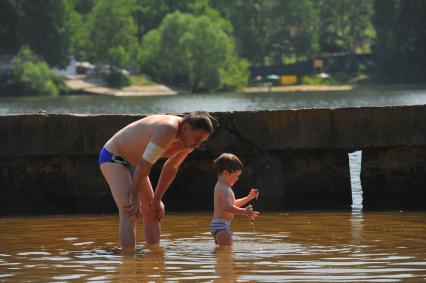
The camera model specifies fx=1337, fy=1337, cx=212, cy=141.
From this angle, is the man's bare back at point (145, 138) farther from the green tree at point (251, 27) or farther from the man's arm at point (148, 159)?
the green tree at point (251, 27)

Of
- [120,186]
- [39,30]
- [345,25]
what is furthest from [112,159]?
[345,25]

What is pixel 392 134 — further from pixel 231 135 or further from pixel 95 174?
pixel 95 174

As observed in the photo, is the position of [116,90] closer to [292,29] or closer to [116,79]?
[116,79]

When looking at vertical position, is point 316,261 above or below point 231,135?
below

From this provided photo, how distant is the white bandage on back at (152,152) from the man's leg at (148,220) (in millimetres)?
569

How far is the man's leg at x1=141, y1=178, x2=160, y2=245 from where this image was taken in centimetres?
1070

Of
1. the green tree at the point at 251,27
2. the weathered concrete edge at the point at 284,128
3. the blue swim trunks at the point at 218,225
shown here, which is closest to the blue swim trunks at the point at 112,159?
the blue swim trunks at the point at 218,225

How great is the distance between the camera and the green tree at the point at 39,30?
11231 cm

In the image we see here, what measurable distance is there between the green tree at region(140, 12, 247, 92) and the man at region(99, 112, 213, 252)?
98.3 metres

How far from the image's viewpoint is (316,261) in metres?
10.1

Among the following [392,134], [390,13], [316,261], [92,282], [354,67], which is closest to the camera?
[92,282]

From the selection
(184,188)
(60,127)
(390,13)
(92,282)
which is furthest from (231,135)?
(390,13)

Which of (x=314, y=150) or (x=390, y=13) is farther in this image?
(x=390, y=13)

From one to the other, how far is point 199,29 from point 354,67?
85.2 ft
